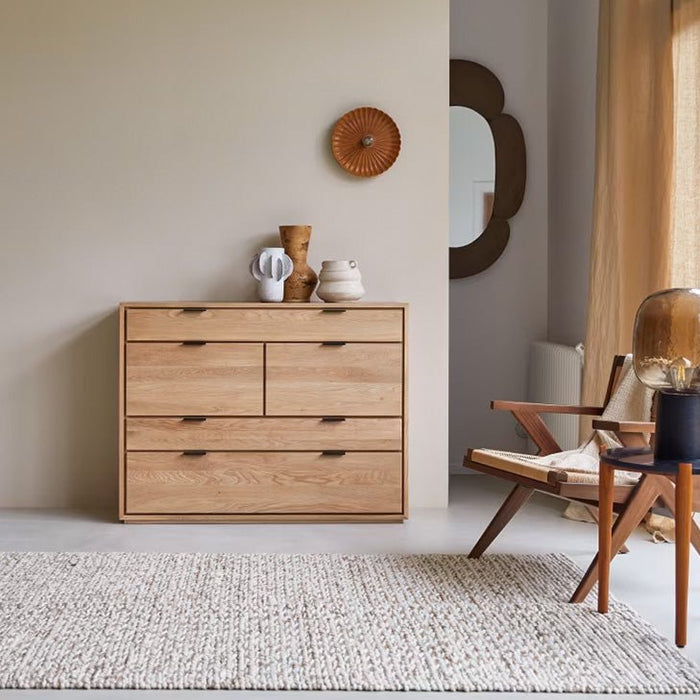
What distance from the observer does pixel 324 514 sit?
4.51 metres

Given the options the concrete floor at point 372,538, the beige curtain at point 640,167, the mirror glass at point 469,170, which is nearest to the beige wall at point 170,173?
the concrete floor at point 372,538

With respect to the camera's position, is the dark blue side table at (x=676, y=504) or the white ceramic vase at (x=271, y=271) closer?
the dark blue side table at (x=676, y=504)

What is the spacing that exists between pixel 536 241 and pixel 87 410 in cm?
244

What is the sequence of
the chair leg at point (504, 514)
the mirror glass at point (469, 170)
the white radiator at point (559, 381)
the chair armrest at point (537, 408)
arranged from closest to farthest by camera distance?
the chair leg at point (504, 514) < the chair armrest at point (537, 408) < the white radiator at point (559, 381) < the mirror glass at point (469, 170)

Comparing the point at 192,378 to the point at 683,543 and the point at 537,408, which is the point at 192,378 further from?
the point at 683,543

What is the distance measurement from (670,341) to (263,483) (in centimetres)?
196

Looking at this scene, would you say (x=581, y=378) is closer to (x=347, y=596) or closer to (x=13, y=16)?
(x=347, y=596)

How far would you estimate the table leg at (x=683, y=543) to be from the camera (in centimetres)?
290

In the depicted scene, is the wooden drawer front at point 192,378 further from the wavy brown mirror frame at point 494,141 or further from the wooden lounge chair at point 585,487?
the wavy brown mirror frame at point 494,141

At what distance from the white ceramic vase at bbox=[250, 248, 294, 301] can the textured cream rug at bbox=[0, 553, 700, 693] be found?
1187 millimetres

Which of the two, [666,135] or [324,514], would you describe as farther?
[324,514]

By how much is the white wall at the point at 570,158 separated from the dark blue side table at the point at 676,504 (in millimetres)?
2198

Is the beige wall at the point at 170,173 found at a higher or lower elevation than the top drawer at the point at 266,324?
higher

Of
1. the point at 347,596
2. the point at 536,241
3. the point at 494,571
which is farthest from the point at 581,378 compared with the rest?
the point at 347,596
